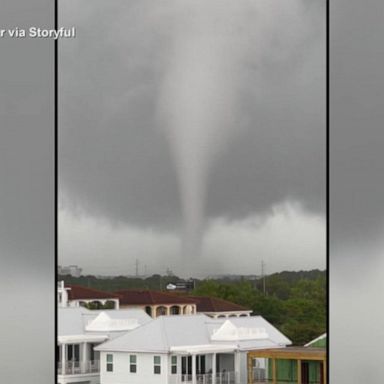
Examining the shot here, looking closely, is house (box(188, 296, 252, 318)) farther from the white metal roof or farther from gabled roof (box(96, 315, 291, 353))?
the white metal roof

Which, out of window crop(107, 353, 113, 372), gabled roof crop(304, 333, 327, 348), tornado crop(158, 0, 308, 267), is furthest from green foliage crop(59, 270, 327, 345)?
tornado crop(158, 0, 308, 267)

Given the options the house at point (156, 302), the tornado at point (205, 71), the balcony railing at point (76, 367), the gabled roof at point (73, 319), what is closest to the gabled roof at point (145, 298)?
the house at point (156, 302)

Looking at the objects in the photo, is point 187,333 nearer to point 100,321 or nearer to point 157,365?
point 157,365

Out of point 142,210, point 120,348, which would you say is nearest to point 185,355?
point 120,348

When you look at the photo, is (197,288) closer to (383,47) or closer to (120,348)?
(120,348)

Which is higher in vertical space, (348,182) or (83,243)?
(348,182)

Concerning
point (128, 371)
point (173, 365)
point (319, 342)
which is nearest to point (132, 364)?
point (128, 371)

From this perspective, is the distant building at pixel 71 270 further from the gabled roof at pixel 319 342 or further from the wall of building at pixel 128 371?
the gabled roof at pixel 319 342

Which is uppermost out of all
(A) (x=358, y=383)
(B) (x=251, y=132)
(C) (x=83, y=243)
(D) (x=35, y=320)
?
(B) (x=251, y=132)
